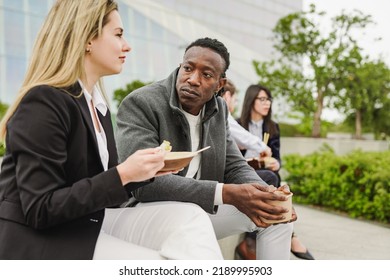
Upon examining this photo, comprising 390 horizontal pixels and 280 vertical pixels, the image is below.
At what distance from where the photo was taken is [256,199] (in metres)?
2.05

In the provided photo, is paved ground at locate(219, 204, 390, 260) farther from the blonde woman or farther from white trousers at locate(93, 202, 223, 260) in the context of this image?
the blonde woman

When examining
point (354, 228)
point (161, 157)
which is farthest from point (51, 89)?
point (354, 228)

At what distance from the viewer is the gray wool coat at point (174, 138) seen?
2.15 metres

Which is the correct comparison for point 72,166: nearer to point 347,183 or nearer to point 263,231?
point 263,231

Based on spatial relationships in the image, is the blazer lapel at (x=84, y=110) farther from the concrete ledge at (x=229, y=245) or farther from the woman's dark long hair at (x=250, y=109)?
the woman's dark long hair at (x=250, y=109)

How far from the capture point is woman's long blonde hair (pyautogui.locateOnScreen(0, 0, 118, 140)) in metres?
1.58

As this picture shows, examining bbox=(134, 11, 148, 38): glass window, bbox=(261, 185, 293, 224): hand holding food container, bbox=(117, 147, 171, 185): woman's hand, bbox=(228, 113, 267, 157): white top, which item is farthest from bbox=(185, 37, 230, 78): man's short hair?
bbox=(134, 11, 148, 38): glass window

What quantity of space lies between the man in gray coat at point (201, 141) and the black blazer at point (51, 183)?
625 millimetres

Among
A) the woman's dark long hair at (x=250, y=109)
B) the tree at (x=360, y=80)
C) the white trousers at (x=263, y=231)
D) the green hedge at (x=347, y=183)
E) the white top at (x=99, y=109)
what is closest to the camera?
the white top at (x=99, y=109)

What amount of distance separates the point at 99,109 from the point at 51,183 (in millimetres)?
520

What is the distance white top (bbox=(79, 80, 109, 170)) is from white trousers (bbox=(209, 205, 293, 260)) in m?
0.80

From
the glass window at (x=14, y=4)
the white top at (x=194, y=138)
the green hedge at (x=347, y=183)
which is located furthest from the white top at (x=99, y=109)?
the glass window at (x=14, y=4)

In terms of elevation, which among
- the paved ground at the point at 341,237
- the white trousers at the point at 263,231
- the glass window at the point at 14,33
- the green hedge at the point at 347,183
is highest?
the glass window at the point at 14,33
